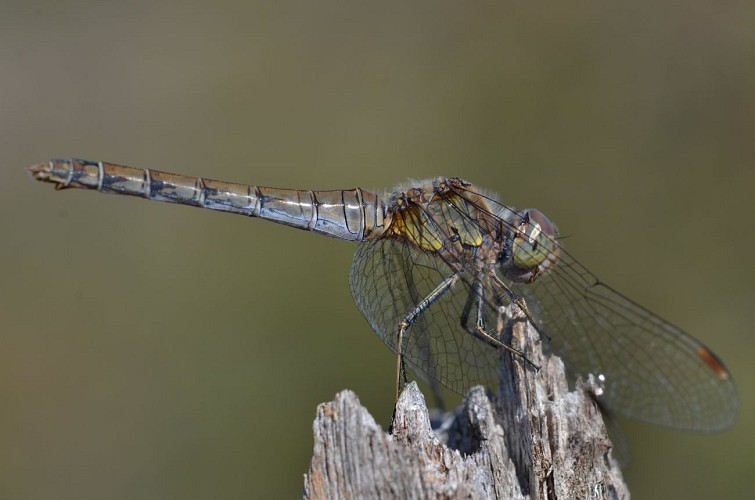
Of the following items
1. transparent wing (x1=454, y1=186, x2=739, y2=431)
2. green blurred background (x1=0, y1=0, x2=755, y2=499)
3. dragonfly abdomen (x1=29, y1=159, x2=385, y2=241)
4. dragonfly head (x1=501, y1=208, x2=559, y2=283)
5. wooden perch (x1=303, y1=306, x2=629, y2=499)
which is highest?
green blurred background (x1=0, y1=0, x2=755, y2=499)

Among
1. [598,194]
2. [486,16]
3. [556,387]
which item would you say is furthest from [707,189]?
[556,387]

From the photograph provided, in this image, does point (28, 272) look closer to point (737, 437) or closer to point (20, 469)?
point (20, 469)

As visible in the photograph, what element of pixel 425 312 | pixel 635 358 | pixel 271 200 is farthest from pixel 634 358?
pixel 271 200

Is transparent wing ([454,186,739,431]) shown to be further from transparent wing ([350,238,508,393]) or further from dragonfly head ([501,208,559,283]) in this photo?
transparent wing ([350,238,508,393])

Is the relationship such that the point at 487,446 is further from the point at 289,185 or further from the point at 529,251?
the point at 289,185

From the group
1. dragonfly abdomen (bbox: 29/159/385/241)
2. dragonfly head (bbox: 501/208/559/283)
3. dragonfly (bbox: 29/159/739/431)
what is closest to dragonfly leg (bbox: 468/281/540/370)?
dragonfly (bbox: 29/159/739/431)

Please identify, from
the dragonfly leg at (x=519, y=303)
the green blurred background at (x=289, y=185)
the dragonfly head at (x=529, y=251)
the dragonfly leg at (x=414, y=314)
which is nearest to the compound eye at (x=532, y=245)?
the dragonfly head at (x=529, y=251)
